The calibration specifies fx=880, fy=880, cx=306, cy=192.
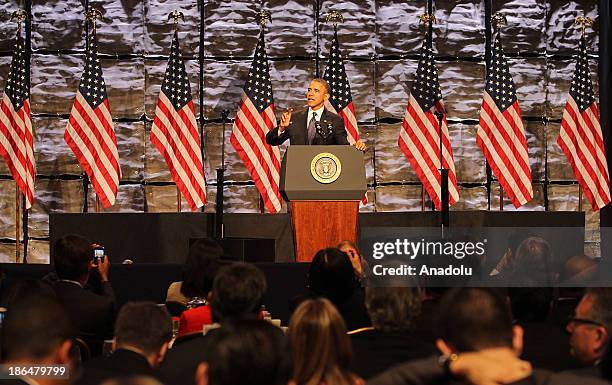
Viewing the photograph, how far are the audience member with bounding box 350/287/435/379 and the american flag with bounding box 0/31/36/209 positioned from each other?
731 cm

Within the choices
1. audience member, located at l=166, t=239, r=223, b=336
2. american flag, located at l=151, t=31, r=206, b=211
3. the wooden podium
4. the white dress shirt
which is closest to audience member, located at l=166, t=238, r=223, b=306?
audience member, located at l=166, t=239, r=223, b=336

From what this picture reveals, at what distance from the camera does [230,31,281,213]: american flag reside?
9.80 m

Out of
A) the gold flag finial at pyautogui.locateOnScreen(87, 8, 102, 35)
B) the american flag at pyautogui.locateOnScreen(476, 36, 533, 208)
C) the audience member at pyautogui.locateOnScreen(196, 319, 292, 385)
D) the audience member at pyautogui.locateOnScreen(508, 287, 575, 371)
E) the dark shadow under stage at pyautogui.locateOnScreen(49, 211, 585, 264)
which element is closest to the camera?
the audience member at pyautogui.locateOnScreen(196, 319, 292, 385)

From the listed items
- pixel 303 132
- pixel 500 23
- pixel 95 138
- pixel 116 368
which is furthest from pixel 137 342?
pixel 500 23

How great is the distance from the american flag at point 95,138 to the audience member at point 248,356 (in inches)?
296

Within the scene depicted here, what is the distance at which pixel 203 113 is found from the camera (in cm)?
1075

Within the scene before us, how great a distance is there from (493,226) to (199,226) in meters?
3.18

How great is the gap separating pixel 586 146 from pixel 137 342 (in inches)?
324

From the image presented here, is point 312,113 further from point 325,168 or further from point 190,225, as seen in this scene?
point 190,225

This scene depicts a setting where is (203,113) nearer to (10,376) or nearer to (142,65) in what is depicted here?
(142,65)

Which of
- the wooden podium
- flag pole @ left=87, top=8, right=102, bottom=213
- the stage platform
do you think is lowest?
the stage platform

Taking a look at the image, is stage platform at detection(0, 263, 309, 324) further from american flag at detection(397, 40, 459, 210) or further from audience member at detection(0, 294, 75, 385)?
american flag at detection(397, 40, 459, 210)

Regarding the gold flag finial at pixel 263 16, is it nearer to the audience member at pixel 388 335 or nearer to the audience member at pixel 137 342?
the audience member at pixel 388 335

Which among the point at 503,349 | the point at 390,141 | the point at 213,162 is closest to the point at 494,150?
the point at 390,141
